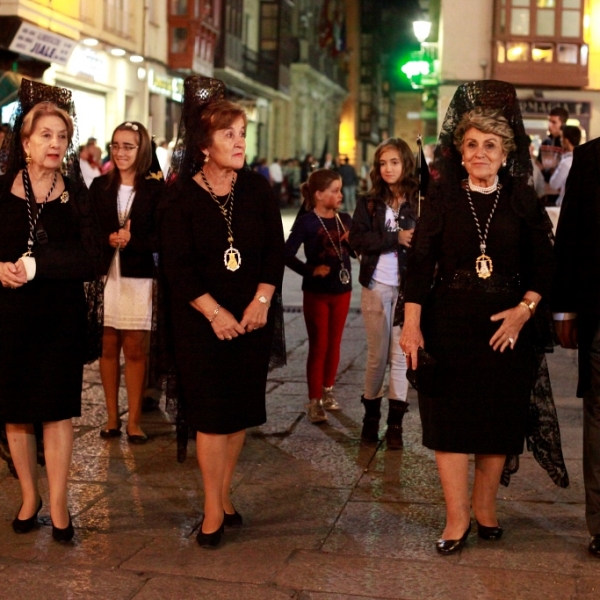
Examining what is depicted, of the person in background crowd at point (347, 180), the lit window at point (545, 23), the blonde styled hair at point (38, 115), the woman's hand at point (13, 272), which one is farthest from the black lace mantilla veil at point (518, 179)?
the person in background crowd at point (347, 180)

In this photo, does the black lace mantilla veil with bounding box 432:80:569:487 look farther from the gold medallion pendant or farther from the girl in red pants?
the girl in red pants

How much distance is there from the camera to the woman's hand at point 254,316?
15.8ft

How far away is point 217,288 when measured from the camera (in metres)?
4.83

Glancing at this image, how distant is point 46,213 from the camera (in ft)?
16.0

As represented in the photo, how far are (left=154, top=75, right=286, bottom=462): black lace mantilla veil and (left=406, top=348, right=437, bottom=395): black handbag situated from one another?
76 centimetres

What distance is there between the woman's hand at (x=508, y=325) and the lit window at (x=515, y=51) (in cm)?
2504

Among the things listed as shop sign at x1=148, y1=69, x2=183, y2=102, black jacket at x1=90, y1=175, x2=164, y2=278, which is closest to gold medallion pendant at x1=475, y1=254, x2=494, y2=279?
black jacket at x1=90, y1=175, x2=164, y2=278

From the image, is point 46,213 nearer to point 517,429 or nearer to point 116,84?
point 517,429

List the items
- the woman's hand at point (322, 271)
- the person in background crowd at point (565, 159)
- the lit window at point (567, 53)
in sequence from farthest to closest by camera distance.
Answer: the lit window at point (567, 53), the person in background crowd at point (565, 159), the woman's hand at point (322, 271)

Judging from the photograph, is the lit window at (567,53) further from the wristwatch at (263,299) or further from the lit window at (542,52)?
the wristwatch at (263,299)

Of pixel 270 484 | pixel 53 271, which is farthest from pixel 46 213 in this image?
pixel 270 484

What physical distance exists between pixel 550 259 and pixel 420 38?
23688 millimetres

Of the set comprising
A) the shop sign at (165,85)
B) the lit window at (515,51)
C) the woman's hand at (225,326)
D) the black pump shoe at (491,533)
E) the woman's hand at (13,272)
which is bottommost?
the black pump shoe at (491,533)

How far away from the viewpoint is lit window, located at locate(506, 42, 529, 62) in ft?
94.0
